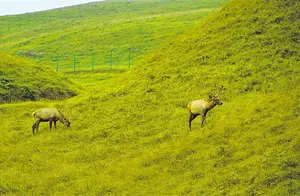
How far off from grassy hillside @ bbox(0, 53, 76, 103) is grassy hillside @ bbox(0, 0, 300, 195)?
2162mm

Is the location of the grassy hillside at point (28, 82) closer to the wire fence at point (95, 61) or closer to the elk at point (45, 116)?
the elk at point (45, 116)

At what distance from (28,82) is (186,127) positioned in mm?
15526

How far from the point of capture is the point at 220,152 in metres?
20.0

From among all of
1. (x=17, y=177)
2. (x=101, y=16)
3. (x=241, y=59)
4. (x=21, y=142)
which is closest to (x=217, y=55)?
(x=241, y=59)

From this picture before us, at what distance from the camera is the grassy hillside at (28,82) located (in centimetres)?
3375

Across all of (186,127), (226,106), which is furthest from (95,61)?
(186,127)

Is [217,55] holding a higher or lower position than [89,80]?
higher

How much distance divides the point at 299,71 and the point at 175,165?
930 cm

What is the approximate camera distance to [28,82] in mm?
35438

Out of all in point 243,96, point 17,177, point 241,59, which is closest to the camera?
point 17,177

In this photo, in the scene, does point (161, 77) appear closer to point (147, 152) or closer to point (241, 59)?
point (241, 59)

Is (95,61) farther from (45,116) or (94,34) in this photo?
(45,116)

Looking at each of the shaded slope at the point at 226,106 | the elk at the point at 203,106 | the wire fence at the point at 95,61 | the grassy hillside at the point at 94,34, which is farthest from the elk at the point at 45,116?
the grassy hillside at the point at 94,34

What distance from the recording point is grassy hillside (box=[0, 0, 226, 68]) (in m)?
69.3
